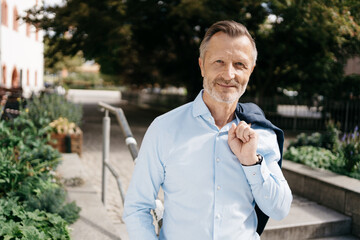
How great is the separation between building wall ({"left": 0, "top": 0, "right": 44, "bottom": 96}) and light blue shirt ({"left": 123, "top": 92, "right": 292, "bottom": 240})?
46.6 feet

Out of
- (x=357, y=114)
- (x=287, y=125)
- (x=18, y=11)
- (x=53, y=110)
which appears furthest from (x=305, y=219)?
(x=18, y=11)

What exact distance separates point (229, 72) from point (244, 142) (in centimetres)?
31

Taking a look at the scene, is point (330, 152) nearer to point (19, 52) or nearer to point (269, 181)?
point (269, 181)

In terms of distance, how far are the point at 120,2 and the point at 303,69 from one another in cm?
747

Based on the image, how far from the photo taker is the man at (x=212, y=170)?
1696mm

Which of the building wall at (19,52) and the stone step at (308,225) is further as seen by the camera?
the building wall at (19,52)

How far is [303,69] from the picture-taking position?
51.3ft

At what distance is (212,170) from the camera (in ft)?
5.64

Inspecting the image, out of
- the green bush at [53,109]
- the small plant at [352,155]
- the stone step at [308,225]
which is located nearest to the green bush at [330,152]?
the small plant at [352,155]

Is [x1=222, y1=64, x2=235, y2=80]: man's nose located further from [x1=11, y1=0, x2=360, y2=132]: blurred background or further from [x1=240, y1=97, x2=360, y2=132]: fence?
[x1=240, y1=97, x2=360, y2=132]: fence

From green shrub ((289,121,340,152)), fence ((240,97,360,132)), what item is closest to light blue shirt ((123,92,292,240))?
green shrub ((289,121,340,152))

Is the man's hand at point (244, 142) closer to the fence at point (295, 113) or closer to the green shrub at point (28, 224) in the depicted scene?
the green shrub at point (28, 224)

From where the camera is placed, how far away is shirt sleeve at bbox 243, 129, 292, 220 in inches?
65.7

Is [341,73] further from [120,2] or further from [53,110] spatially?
[53,110]
